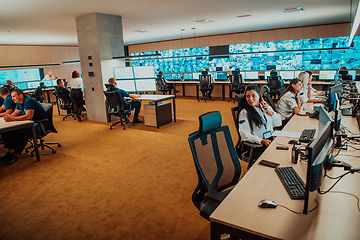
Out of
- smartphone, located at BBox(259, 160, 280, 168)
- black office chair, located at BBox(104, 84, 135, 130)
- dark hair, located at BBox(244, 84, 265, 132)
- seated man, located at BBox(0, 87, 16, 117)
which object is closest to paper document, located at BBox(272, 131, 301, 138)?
dark hair, located at BBox(244, 84, 265, 132)

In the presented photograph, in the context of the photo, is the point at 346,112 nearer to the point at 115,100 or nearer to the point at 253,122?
the point at 253,122

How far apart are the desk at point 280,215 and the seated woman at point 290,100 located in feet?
7.82

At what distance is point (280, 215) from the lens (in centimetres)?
137

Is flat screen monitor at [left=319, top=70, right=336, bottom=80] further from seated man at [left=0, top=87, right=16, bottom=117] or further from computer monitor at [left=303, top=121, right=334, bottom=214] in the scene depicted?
seated man at [left=0, top=87, right=16, bottom=117]

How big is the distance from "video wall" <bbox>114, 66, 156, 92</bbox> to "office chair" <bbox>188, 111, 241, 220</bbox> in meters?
4.99

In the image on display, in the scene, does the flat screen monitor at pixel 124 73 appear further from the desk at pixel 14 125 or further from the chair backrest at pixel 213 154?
the chair backrest at pixel 213 154

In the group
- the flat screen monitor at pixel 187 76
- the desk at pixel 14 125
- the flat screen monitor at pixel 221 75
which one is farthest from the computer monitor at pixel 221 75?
the desk at pixel 14 125

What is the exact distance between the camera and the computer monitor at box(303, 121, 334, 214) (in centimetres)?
118

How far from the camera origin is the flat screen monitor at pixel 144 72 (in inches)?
270

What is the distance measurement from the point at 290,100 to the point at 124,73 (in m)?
4.61

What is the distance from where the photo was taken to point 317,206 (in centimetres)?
145

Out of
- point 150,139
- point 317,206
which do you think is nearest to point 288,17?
point 150,139

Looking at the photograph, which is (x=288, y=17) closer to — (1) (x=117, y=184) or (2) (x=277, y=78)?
(2) (x=277, y=78)

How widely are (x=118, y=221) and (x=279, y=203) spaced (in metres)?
1.69
